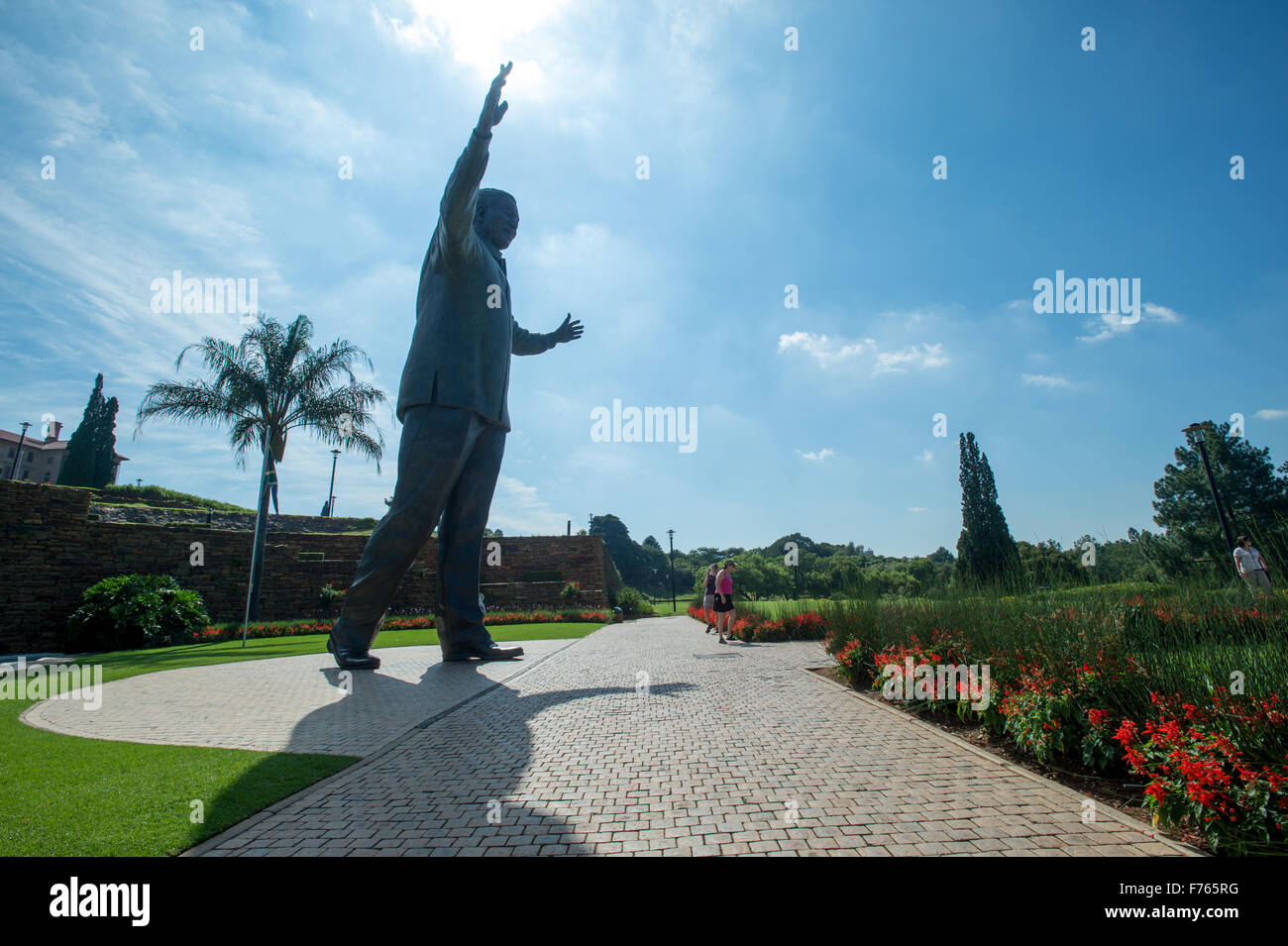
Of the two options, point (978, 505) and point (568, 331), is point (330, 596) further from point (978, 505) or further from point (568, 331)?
point (978, 505)

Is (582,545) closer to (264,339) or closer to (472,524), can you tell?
(264,339)

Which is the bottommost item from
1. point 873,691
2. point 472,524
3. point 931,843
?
point 873,691

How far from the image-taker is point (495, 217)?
9.03 m

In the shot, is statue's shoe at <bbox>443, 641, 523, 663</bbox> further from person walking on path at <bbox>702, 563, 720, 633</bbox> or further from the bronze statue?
person walking on path at <bbox>702, 563, 720, 633</bbox>

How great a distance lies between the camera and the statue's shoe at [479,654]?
952 cm

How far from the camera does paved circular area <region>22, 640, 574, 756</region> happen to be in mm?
4910

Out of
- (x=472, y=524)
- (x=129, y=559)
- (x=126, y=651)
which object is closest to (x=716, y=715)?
(x=472, y=524)

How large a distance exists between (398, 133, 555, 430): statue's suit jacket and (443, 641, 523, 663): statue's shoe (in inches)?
152

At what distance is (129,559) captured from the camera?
16.0 metres

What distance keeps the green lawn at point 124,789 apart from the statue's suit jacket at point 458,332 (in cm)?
501

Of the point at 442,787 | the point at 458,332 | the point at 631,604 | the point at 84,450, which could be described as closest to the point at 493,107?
the point at 458,332

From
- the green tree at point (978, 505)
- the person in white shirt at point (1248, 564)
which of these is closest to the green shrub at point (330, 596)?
the person in white shirt at point (1248, 564)

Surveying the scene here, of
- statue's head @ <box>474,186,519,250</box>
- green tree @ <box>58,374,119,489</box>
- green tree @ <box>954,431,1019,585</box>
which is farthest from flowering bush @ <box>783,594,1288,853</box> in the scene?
green tree @ <box>58,374,119,489</box>

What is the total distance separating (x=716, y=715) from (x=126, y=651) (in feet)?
46.3
